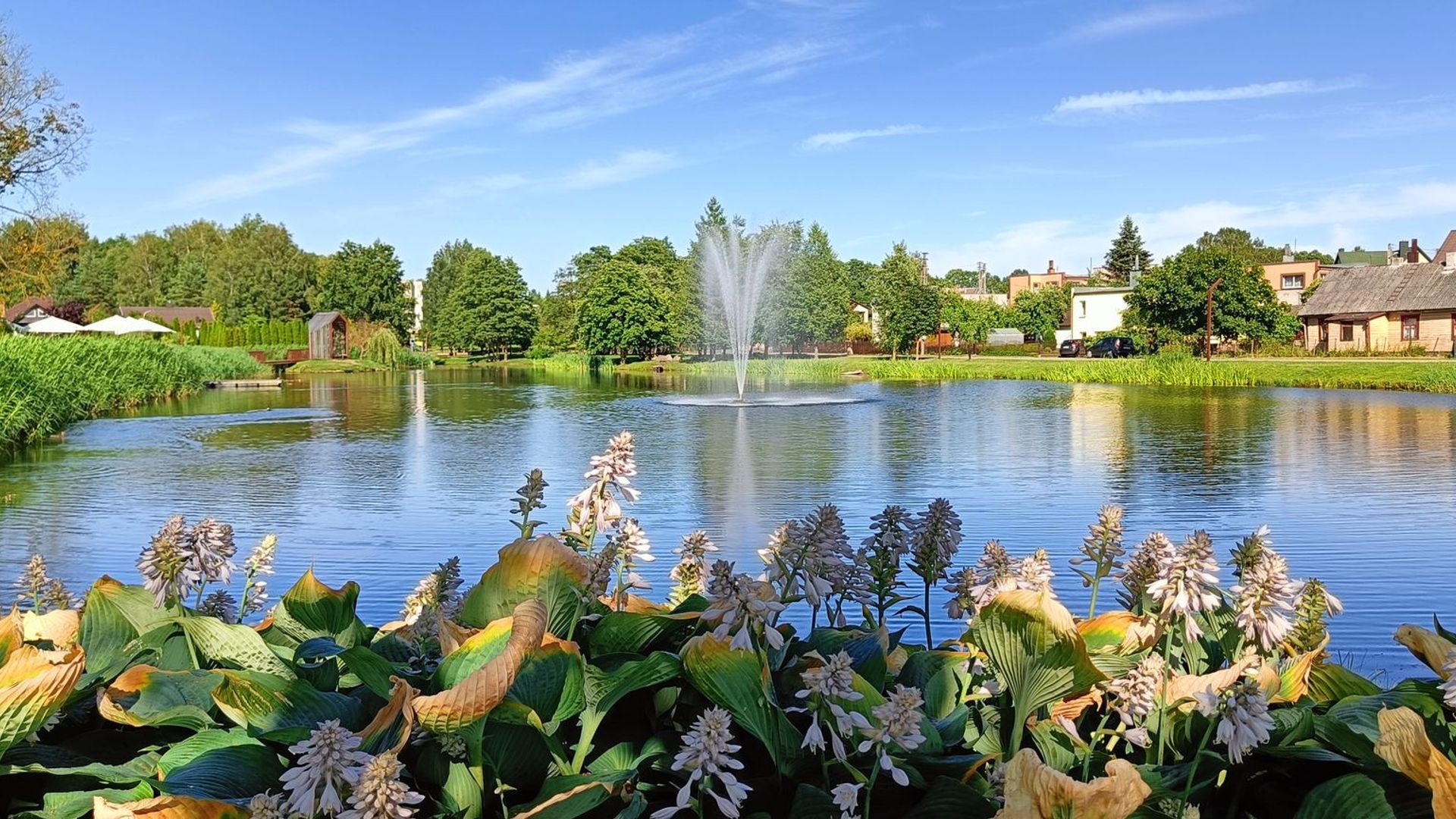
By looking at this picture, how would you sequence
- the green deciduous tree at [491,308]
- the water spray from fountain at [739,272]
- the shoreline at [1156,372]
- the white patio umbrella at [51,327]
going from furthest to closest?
the green deciduous tree at [491,308], the water spray from fountain at [739,272], the white patio umbrella at [51,327], the shoreline at [1156,372]

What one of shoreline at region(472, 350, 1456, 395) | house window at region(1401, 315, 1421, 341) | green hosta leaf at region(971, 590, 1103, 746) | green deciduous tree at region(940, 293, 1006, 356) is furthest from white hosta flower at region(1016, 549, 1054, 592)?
green deciduous tree at region(940, 293, 1006, 356)

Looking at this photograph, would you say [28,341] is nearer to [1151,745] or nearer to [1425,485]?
[1425,485]

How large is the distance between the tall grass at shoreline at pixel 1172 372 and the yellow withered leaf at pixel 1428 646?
30.7 m

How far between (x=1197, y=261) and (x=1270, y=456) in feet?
107

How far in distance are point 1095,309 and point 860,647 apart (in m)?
66.3

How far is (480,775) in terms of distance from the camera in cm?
129

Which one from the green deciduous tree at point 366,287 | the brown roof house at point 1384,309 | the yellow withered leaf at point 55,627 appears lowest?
the yellow withered leaf at point 55,627

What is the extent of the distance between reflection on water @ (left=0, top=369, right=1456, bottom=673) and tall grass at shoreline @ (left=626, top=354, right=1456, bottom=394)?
5604mm

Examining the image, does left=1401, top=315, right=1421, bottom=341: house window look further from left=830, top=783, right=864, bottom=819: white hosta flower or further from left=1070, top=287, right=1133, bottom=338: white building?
left=830, top=783, right=864, bottom=819: white hosta flower

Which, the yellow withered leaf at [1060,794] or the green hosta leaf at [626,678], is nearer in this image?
the yellow withered leaf at [1060,794]

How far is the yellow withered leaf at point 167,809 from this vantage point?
114 centimetres

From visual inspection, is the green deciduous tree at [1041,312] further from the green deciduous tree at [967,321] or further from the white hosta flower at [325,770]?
the white hosta flower at [325,770]

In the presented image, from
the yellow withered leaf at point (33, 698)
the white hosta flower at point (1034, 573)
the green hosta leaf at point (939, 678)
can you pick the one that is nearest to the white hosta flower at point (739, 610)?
the green hosta leaf at point (939, 678)

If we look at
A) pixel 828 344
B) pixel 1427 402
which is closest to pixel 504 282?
pixel 828 344
